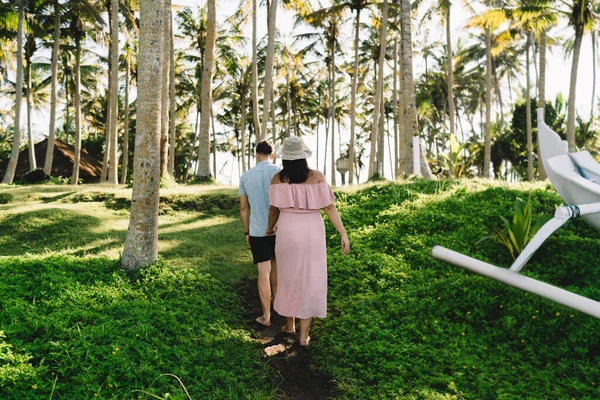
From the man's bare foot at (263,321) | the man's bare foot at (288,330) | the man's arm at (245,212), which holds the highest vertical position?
the man's arm at (245,212)

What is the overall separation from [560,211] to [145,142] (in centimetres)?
463

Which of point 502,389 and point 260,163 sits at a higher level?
point 260,163

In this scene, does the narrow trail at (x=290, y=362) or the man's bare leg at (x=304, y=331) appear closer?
the narrow trail at (x=290, y=362)

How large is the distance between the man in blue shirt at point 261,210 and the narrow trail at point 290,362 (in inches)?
10.4

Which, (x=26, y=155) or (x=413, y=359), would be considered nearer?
(x=413, y=359)

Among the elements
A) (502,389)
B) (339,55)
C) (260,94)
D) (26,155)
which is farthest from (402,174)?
(26,155)

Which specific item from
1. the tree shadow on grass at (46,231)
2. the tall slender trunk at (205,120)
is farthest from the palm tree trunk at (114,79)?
the tree shadow on grass at (46,231)

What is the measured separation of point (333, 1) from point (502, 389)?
2227 cm

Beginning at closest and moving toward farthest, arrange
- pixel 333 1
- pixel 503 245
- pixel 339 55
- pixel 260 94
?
pixel 503 245 < pixel 333 1 < pixel 339 55 < pixel 260 94

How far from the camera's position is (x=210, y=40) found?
581 inches

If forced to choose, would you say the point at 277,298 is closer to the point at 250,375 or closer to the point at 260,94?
the point at 250,375

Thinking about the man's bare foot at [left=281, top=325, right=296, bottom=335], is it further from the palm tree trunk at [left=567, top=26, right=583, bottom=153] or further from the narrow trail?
the palm tree trunk at [left=567, top=26, right=583, bottom=153]

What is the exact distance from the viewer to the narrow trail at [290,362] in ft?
13.1

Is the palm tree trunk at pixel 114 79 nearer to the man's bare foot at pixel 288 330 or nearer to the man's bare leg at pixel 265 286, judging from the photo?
the man's bare leg at pixel 265 286
